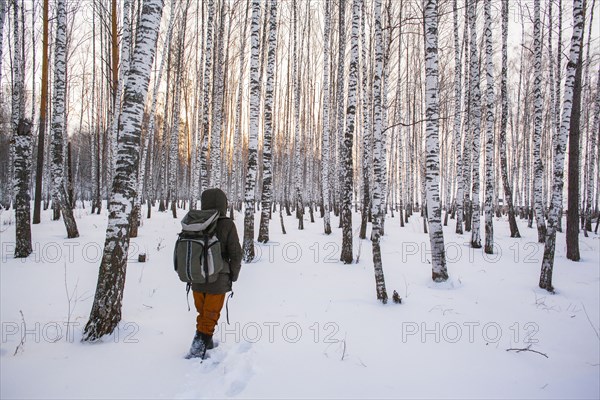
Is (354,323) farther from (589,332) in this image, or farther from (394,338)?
(589,332)

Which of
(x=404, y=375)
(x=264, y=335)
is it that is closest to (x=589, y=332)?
(x=404, y=375)

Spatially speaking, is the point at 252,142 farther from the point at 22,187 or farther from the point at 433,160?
the point at 22,187

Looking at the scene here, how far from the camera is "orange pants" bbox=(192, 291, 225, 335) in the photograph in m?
3.22

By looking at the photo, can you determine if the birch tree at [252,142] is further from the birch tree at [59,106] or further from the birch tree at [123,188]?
the birch tree at [59,106]

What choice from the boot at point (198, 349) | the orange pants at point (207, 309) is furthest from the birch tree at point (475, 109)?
the boot at point (198, 349)

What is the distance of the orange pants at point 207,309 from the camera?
3221 mm

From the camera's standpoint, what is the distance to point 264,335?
12.6 feet

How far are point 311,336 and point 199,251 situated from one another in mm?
1812

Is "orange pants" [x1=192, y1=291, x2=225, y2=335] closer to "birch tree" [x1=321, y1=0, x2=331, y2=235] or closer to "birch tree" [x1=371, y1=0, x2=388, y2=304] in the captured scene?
"birch tree" [x1=371, y1=0, x2=388, y2=304]

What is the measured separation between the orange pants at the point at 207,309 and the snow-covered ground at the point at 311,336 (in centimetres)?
34

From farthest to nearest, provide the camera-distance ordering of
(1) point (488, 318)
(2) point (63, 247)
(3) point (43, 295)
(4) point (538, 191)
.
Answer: (4) point (538, 191), (2) point (63, 247), (3) point (43, 295), (1) point (488, 318)

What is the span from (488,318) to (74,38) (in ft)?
67.6

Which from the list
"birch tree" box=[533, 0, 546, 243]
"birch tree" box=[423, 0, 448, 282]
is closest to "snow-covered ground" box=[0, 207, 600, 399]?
"birch tree" box=[423, 0, 448, 282]

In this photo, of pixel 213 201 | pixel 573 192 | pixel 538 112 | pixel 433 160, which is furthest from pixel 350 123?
pixel 538 112
